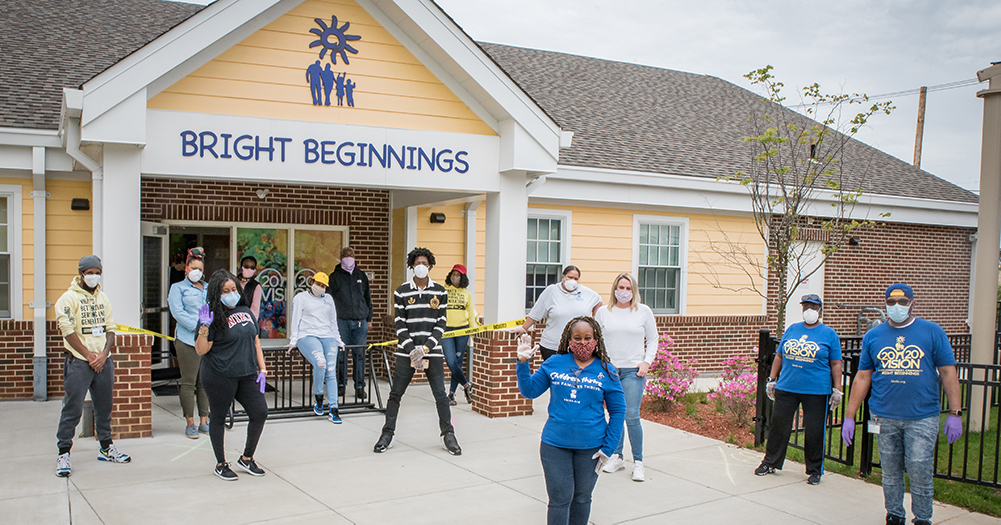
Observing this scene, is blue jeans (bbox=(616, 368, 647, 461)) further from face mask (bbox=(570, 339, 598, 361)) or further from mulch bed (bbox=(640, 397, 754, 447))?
face mask (bbox=(570, 339, 598, 361))

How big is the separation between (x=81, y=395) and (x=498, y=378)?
4.49 meters

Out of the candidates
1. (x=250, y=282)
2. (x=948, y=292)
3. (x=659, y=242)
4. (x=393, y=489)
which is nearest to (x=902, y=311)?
(x=393, y=489)

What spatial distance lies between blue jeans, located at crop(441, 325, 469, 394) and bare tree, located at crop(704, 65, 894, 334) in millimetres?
4016

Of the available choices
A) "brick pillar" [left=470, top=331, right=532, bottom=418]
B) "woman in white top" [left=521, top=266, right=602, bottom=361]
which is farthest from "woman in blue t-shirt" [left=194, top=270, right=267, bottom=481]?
"brick pillar" [left=470, top=331, right=532, bottom=418]

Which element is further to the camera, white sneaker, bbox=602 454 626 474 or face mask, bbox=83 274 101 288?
white sneaker, bbox=602 454 626 474

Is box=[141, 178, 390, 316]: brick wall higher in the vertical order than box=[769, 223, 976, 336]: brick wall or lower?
higher

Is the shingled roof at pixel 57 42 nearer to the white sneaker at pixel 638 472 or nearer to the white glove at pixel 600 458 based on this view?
the white sneaker at pixel 638 472

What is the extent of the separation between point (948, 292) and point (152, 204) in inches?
619

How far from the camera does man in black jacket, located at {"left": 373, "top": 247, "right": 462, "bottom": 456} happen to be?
744cm

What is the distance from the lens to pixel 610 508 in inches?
236

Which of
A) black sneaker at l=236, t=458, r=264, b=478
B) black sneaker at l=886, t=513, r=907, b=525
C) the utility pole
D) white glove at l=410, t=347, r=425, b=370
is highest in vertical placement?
the utility pole

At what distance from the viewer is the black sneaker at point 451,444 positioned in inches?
297

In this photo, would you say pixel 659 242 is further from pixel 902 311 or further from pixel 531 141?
pixel 902 311

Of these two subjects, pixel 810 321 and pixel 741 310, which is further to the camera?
pixel 741 310
